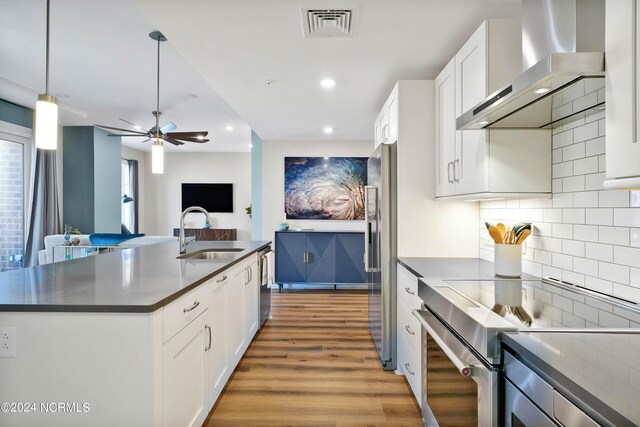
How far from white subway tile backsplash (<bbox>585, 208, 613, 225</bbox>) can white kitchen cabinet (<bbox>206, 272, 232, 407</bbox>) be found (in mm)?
1923

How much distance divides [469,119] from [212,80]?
214 centimetres

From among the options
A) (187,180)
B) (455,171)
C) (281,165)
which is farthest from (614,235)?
(187,180)

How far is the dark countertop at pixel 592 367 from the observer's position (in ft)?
2.16

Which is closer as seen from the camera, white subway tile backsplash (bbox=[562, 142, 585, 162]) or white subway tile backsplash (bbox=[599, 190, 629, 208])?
white subway tile backsplash (bbox=[599, 190, 629, 208])

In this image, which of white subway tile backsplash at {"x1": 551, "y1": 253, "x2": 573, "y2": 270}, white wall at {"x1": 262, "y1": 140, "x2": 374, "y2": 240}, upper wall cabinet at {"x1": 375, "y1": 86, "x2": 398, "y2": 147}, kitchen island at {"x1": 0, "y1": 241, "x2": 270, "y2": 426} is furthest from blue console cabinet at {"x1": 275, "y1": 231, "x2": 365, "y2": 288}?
kitchen island at {"x1": 0, "y1": 241, "x2": 270, "y2": 426}

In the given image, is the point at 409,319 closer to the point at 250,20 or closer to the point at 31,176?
the point at 250,20

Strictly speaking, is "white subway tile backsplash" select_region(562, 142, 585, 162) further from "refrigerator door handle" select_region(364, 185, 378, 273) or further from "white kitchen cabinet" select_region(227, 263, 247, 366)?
"white kitchen cabinet" select_region(227, 263, 247, 366)

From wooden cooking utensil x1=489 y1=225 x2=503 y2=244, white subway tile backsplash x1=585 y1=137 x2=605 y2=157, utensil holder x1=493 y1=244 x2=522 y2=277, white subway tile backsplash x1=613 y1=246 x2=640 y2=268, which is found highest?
white subway tile backsplash x1=585 y1=137 x2=605 y2=157

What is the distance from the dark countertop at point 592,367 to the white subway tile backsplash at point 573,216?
75 cm

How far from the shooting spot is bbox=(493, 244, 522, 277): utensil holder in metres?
1.89

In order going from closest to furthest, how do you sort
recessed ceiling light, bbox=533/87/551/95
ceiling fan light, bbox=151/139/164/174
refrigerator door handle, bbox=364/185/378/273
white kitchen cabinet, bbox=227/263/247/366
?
recessed ceiling light, bbox=533/87/551/95 → white kitchen cabinet, bbox=227/263/247/366 → refrigerator door handle, bbox=364/185/378/273 → ceiling fan light, bbox=151/139/164/174

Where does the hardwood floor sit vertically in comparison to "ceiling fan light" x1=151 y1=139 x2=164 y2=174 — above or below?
below

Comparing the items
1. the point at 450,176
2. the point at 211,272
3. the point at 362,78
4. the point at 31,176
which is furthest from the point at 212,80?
the point at 31,176

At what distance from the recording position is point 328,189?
563 cm
